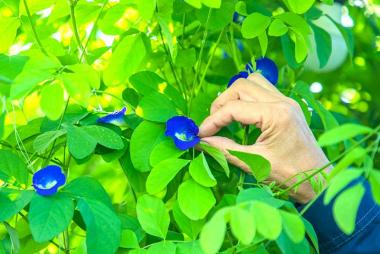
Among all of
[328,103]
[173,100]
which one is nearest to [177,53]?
[173,100]

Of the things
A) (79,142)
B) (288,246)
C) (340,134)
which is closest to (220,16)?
(79,142)

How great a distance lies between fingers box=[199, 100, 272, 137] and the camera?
1.14m

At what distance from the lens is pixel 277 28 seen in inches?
45.3

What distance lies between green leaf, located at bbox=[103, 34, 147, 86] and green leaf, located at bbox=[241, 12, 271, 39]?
0.18 metres

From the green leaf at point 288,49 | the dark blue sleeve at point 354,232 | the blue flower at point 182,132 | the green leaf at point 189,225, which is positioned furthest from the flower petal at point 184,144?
the green leaf at point 288,49

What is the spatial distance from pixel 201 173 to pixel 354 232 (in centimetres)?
26

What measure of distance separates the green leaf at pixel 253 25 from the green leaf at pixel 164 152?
0.65 feet

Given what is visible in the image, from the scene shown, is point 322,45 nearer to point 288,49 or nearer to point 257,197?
point 288,49

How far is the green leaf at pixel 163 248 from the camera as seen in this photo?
102 centimetres

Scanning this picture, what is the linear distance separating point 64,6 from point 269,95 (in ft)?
1.22

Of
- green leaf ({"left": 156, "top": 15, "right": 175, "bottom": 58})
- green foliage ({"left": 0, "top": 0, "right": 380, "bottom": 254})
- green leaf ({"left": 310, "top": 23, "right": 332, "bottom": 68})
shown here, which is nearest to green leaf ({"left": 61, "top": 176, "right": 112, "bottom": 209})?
green foliage ({"left": 0, "top": 0, "right": 380, "bottom": 254})

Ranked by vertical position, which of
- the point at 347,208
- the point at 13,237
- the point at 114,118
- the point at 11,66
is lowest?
the point at 13,237

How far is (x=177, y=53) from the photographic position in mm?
1297

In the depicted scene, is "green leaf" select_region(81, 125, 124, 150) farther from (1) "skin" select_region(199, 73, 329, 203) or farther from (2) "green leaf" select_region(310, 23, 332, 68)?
(2) "green leaf" select_region(310, 23, 332, 68)
